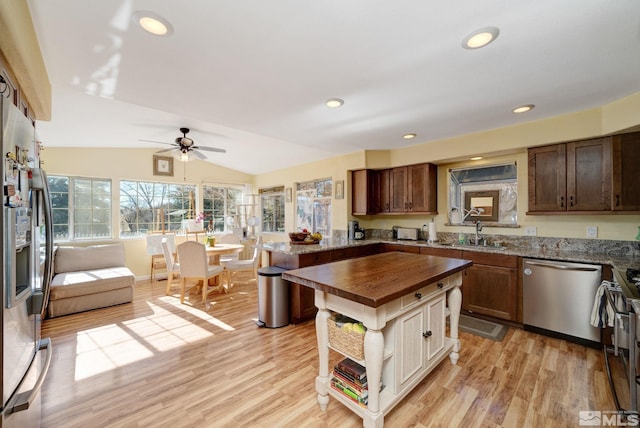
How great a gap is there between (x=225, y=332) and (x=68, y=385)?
4.17ft

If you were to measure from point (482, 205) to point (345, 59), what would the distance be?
302 cm

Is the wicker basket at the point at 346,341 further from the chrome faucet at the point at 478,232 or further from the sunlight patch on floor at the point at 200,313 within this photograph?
the chrome faucet at the point at 478,232

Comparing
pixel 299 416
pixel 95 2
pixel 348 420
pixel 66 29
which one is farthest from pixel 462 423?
pixel 66 29

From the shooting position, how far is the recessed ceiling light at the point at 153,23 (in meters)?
1.37

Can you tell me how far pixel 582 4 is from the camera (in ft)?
4.26

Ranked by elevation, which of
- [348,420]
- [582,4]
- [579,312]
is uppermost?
[582,4]

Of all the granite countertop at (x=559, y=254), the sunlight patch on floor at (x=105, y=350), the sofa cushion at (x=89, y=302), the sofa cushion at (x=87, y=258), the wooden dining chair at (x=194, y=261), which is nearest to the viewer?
the sunlight patch on floor at (x=105, y=350)

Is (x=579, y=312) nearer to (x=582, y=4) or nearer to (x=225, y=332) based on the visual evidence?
(x=582, y=4)

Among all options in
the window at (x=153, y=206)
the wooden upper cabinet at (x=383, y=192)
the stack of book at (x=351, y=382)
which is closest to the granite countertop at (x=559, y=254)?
the wooden upper cabinet at (x=383, y=192)

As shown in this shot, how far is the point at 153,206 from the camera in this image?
5520mm

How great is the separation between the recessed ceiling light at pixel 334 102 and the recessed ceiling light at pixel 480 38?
3.60ft

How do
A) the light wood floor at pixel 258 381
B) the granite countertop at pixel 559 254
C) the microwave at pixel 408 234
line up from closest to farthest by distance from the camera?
the light wood floor at pixel 258 381
the granite countertop at pixel 559 254
the microwave at pixel 408 234

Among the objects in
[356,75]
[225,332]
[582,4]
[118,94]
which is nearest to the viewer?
[582,4]

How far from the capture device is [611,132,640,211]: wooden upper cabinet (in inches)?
97.5
